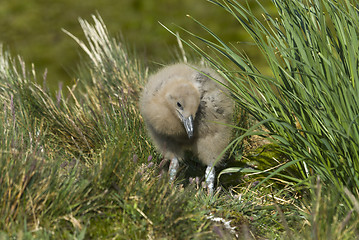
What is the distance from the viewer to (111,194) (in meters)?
2.66

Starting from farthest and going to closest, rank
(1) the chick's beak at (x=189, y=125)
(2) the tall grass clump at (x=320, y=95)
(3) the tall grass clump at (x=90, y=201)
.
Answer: (1) the chick's beak at (x=189, y=125)
(2) the tall grass clump at (x=320, y=95)
(3) the tall grass clump at (x=90, y=201)

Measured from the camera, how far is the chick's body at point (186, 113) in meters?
3.25

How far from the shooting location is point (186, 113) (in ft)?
10.5

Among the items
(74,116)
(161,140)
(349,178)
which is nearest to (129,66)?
(74,116)

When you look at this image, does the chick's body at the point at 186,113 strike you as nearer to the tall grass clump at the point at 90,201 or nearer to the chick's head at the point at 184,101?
the chick's head at the point at 184,101

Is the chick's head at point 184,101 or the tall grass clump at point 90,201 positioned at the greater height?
the chick's head at point 184,101

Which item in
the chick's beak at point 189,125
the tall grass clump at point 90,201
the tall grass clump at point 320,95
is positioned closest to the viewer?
the tall grass clump at point 90,201

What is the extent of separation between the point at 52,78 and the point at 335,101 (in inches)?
181

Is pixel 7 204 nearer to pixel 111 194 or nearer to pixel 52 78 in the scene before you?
pixel 111 194

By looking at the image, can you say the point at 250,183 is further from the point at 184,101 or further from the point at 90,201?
the point at 90,201

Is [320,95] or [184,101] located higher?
[320,95]

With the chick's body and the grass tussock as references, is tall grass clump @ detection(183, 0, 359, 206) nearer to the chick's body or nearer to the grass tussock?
the grass tussock

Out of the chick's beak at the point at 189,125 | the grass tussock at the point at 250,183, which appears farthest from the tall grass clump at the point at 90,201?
the chick's beak at the point at 189,125

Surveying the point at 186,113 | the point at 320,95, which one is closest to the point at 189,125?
the point at 186,113
